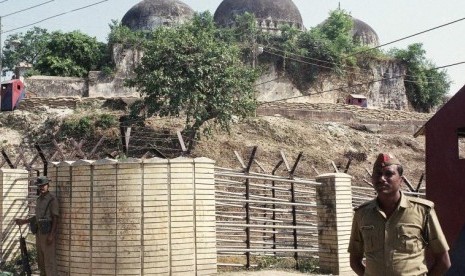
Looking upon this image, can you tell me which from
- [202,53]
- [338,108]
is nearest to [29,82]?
[202,53]

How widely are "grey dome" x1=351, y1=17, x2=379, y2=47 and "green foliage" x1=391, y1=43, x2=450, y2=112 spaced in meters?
5.97

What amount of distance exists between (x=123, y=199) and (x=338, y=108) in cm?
2176

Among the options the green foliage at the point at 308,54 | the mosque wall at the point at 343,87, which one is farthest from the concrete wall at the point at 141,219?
the green foliage at the point at 308,54

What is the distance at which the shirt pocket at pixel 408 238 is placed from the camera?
11.5 feet

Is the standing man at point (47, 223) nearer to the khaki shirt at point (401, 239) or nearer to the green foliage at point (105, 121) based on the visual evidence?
the khaki shirt at point (401, 239)

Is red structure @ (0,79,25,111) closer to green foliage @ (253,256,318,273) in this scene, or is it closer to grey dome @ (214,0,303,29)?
grey dome @ (214,0,303,29)

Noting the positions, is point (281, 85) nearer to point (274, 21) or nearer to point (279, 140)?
point (274, 21)

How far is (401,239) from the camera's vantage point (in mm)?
3521

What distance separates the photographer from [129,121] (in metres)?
22.5

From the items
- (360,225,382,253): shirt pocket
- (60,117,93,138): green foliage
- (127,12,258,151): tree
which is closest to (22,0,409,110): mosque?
(60,117,93,138): green foliage

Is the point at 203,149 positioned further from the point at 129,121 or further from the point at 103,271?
the point at 103,271

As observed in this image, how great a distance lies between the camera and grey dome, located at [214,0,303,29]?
35000 mm

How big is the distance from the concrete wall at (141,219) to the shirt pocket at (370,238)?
14.0 ft

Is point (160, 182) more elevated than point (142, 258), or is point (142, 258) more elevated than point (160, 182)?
point (160, 182)
